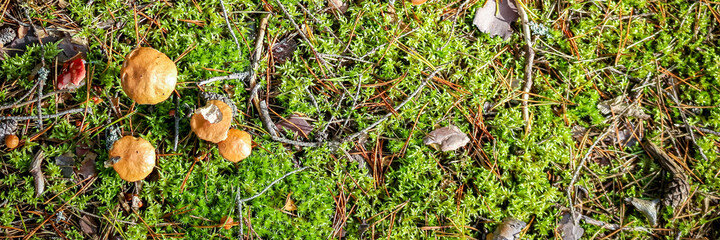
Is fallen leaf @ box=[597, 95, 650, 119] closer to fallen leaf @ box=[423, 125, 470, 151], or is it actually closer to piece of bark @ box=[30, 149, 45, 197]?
fallen leaf @ box=[423, 125, 470, 151]

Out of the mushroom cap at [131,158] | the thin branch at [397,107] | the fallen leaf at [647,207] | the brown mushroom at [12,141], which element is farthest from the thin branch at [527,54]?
the brown mushroom at [12,141]

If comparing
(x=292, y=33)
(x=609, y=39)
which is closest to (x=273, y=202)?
(x=292, y=33)

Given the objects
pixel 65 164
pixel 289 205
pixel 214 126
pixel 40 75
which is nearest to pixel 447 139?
pixel 289 205

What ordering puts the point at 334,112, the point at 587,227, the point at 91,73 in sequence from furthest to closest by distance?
the point at 587,227
the point at 334,112
the point at 91,73

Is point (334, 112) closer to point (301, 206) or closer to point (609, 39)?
point (301, 206)

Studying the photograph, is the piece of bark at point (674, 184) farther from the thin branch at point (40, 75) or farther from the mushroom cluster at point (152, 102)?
the thin branch at point (40, 75)

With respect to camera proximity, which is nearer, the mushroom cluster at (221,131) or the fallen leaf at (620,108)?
the mushroom cluster at (221,131)
